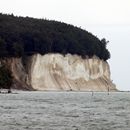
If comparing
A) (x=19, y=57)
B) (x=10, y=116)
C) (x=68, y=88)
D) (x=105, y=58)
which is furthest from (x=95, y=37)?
(x=10, y=116)

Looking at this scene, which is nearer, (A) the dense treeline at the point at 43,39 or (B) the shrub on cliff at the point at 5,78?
(B) the shrub on cliff at the point at 5,78

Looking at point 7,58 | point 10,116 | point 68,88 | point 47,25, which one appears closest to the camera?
point 10,116

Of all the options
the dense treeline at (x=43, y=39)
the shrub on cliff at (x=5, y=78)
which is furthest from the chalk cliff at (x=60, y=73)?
the shrub on cliff at (x=5, y=78)

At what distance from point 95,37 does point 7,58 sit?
37391 millimetres

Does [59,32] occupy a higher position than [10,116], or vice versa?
[59,32]

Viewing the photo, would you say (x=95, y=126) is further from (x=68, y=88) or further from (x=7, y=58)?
(x=68, y=88)

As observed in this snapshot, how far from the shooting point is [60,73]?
163 metres

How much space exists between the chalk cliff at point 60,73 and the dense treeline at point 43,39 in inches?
63.0

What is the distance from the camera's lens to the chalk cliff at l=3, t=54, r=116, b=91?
155 m

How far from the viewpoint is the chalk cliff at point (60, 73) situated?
6107 inches

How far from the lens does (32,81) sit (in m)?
156

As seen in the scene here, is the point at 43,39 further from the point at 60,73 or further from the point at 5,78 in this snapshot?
the point at 5,78

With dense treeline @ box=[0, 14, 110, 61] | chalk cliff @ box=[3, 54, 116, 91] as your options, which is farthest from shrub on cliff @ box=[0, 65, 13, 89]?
dense treeline @ box=[0, 14, 110, 61]

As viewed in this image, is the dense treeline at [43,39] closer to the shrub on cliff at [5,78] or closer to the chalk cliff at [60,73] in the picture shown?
the chalk cliff at [60,73]
